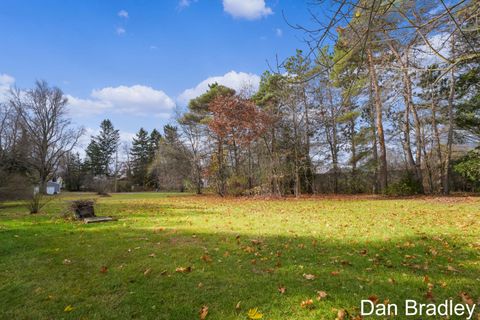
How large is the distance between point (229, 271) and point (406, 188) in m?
15.6

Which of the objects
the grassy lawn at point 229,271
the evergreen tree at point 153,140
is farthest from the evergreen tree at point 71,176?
the grassy lawn at point 229,271

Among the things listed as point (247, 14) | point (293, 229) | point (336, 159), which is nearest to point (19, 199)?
point (293, 229)

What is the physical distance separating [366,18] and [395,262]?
11.1ft

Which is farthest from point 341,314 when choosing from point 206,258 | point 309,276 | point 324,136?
point 324,136

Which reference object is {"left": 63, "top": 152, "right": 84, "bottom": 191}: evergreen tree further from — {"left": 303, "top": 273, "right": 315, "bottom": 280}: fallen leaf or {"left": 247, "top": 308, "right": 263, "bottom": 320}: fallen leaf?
{"left": 247, "top": 308, "right": 263, "bottom": 320}: fallen leaf

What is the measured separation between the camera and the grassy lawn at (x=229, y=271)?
2.61m

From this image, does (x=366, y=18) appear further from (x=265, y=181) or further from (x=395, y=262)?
(x=265, y=181)

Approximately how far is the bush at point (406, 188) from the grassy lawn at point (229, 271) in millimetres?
10562

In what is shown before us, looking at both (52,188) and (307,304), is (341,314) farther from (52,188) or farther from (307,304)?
(52,188)

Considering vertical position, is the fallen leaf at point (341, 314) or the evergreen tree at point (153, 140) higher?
the evergreen tree at point (153, 140)

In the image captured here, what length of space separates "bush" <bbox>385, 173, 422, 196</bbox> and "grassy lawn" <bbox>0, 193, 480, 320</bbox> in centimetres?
1056

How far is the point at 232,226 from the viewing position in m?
6.82

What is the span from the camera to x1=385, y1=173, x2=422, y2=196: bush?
50.8ft

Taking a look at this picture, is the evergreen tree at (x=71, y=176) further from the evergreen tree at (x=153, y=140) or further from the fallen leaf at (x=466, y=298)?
the fallen leaf at (x=466, y=298)
